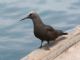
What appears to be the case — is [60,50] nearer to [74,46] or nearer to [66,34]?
[74,46]

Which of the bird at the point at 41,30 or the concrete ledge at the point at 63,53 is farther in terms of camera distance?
the bird at the point at 41,30

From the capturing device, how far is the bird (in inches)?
234

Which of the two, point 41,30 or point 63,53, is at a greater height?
point 63,53

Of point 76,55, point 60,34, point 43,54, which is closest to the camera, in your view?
point 76,55

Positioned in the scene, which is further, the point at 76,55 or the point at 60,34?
the point at 60,34

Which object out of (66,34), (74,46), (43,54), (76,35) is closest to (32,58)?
(43,54)

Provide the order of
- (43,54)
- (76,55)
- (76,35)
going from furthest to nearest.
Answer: (76,35), (43,54), (76,55)

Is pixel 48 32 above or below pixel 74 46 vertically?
below

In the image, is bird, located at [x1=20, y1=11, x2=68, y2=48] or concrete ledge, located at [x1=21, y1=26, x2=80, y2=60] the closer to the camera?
concrete ledge, located at [x1=21, y1=26, x2=80, y2=60]

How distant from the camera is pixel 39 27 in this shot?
5.95 meters

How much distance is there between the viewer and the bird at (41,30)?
5941mm

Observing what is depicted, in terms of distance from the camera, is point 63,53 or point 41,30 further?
point 41,30

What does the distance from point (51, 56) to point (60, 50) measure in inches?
8.0

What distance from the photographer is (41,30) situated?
236 inches
